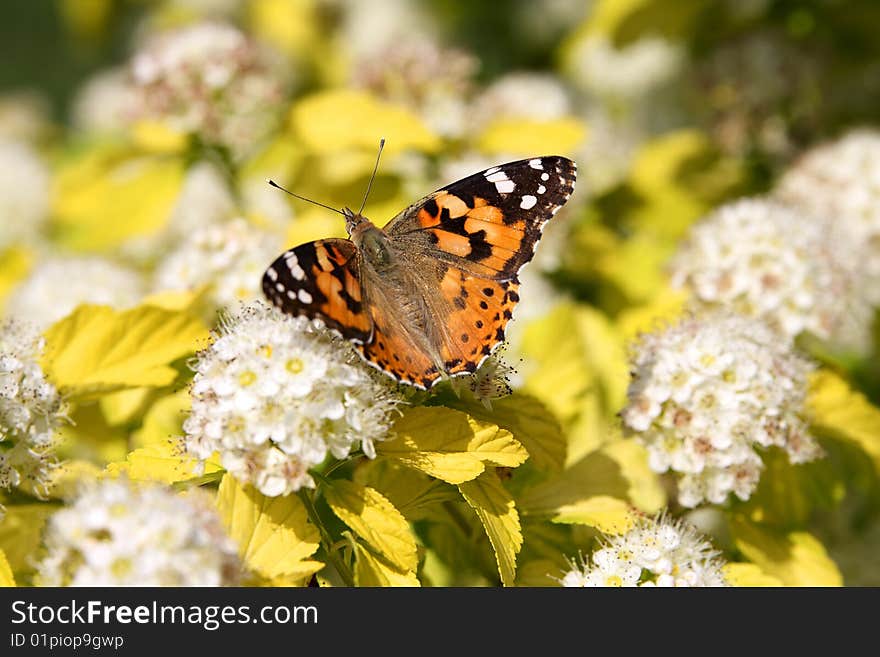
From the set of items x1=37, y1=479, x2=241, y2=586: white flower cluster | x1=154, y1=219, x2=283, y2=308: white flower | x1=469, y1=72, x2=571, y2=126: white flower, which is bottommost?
x1=37, y1=479, x2=241, y2=586: white flower cluster

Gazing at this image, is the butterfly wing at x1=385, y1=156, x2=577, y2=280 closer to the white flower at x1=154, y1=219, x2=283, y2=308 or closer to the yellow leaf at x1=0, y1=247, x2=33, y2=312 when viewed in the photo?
the white flower at x1=154, y1=219, x2=283, y2=308

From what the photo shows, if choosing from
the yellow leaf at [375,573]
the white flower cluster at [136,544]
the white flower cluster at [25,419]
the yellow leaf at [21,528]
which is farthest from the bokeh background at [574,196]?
the white flower cluster at [136,544]

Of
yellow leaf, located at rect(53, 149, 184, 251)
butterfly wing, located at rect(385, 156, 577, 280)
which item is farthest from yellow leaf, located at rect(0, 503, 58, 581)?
yellow leaf, located at rect(53, 149, 184, 251)

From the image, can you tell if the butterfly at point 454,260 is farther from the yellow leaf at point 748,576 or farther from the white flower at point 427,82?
the white flower at point 427,82

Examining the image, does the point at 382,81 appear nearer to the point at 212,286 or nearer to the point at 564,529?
the point at 212,286
